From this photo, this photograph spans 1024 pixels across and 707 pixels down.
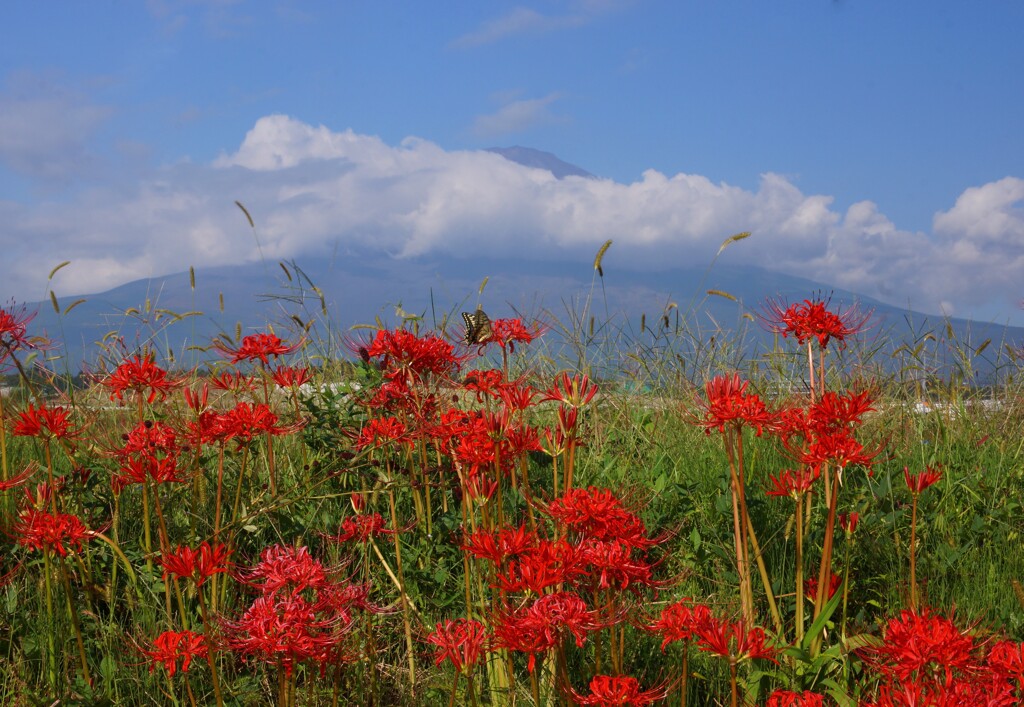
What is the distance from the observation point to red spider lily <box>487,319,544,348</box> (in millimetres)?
3383

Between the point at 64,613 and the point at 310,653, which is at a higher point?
the point at 310,653

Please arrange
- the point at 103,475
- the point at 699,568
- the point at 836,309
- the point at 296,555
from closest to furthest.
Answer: the point at 296,555
the point at 836,309
the point at 699,568
the point at 103,475

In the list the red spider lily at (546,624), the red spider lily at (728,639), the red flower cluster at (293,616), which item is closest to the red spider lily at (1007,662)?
the red spider lily at (728,639)

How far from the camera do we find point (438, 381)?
327 cm

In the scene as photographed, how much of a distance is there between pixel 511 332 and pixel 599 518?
125 centimetres

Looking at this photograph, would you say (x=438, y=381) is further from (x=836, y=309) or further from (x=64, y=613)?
(x=64, y=613)

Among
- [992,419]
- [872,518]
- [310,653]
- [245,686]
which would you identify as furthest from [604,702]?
[992,419]

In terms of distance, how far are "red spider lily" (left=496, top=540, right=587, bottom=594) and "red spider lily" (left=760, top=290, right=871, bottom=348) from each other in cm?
142

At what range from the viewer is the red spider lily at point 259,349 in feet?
11.2

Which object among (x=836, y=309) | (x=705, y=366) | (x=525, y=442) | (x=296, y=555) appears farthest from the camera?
(x=705, y=366)

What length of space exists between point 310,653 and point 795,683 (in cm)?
168

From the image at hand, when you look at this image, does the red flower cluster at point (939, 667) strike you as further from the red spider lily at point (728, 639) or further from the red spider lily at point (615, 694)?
the red spider lily at point (615, 694)

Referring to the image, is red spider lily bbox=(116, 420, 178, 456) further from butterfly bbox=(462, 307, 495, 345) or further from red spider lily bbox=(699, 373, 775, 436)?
red spider lily bbox=(699, 373, 775, 436)

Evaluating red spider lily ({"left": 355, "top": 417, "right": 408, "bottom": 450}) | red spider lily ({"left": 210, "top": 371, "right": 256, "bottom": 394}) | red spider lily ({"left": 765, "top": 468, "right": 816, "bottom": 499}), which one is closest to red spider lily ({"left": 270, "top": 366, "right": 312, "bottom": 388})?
red spider lily ({"left": 210, "top": 371, "right": 256, "bottom": 394})
